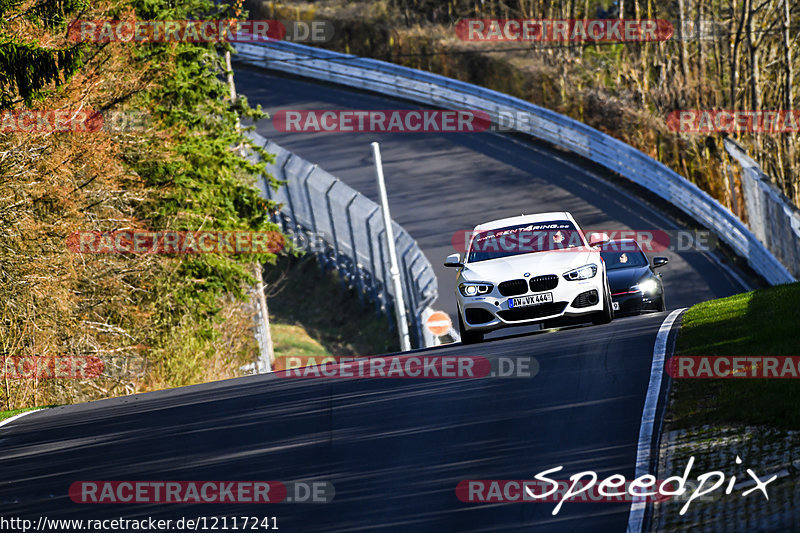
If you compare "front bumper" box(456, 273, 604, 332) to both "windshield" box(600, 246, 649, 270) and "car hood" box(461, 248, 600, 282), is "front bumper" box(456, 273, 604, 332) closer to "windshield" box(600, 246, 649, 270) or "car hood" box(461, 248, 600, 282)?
"car hood" box(461, 248, 600, 282)

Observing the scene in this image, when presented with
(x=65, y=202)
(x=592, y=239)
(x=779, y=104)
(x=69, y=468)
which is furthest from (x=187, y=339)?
(x=779, y=104)

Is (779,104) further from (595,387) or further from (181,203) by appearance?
(595,387)

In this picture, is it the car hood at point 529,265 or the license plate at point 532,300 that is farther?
the car hood at point 529,265

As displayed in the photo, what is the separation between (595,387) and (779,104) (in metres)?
28.5

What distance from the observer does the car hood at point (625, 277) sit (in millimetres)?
18500

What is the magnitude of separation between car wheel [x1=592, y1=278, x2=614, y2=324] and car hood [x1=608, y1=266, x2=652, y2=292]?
3.26 meters

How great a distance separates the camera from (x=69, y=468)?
396 inches

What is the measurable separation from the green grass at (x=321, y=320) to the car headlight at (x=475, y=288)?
1479 cm

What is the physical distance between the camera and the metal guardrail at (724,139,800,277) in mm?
23156

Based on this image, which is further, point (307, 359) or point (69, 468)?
point (307, 359)
